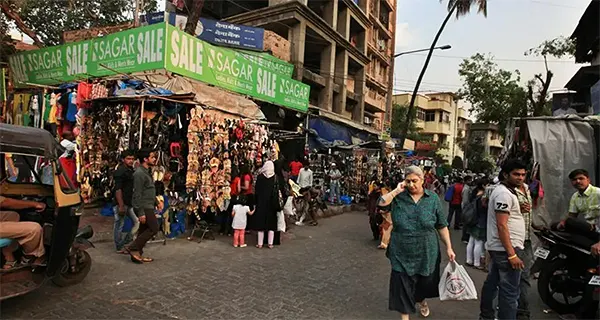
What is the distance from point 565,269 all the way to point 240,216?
16.8ft

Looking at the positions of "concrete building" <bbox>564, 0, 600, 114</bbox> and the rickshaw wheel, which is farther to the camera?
"concrete building" <bbox>564, 0, 600, 114</bbox>

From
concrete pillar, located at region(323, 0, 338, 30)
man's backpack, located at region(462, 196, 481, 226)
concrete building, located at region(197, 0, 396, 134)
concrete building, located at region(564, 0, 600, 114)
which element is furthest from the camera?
concrete pillar, located at region(323, 0, 338, 30)

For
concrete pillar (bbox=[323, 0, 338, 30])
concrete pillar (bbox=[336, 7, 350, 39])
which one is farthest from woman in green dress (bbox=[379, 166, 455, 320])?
concrete pillar (bbox=[336, 7, 350, 39])

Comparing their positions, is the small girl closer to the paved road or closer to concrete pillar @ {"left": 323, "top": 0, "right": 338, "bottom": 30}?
the paved road

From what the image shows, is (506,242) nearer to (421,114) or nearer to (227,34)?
(227,34)

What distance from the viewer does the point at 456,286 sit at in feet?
12.1

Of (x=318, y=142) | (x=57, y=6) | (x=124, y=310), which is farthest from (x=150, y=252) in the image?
(x=57, y=6)

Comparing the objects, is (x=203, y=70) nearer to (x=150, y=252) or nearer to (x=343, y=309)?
(x=150, y=252)

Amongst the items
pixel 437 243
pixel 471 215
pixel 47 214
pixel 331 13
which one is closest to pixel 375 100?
pixel 331 13

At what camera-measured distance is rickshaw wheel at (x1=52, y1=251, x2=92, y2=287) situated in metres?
4.36

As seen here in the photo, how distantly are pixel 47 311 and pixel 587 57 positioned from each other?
2312cm

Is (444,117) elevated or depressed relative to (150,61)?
elevated

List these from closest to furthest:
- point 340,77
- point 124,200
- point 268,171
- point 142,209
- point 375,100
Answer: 1. point 142,209
2. point 124,200
3. point 268,171
4. point 340,77
5. point 375,100

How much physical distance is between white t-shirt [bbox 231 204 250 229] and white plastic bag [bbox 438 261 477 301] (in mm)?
4218
